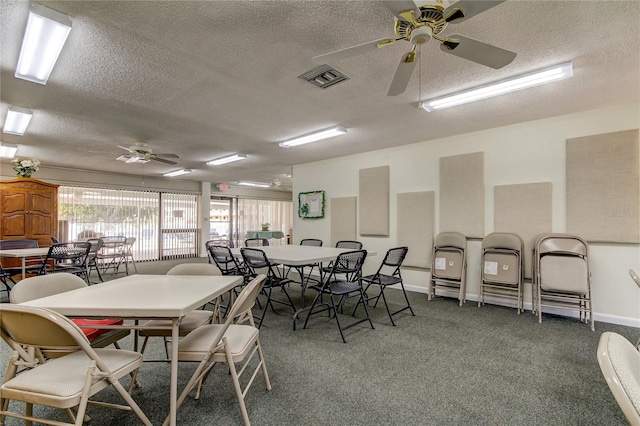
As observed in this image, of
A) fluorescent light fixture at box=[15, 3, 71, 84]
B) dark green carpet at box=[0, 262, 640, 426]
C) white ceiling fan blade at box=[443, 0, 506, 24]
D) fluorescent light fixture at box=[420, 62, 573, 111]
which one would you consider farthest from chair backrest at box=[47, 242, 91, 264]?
white ceiling fan blade at box=[443, 0, 506, 24]

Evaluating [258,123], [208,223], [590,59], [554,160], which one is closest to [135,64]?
[258,123]

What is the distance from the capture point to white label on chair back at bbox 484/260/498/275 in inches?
161

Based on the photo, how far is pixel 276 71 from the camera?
2.76 m

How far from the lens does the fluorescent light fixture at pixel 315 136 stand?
174 inches

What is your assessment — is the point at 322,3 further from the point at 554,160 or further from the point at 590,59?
the point at 554,160

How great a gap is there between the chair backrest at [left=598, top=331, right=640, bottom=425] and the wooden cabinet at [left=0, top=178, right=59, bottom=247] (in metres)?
8.64

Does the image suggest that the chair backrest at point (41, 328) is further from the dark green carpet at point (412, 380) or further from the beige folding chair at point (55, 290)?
the dark green carpet at point (412, 380)

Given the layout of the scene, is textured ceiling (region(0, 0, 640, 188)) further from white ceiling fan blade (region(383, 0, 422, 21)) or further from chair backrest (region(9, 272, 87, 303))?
chair backrest (region(9, 272, 87, 303))

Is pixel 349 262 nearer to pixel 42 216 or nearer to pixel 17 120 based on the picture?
pixel 17 120

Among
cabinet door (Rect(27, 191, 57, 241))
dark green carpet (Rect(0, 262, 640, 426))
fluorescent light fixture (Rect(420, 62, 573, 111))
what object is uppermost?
fluorescent light fixture (Rect(420, 62, 573, 111))

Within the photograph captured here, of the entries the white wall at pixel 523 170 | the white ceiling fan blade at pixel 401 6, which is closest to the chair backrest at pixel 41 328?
the white ceiling fan blade at pixel 401 6

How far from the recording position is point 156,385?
2203mm

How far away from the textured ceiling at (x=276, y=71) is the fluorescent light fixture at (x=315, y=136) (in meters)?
0.15

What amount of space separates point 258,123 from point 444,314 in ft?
11.8
